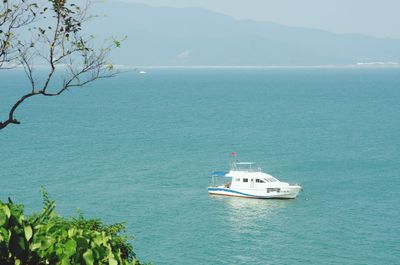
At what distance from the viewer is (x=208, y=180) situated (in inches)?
3046

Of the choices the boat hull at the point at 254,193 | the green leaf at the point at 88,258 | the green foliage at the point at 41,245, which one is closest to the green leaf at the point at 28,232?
the green foliage at the point at 41,245

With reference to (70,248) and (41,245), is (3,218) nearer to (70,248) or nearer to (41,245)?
(41,245)

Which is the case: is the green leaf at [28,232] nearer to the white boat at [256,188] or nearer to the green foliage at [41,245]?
the green foliage at [41,245]

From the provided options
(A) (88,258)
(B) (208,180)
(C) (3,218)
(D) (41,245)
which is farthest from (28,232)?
(B) (208,180)

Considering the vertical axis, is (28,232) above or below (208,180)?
above

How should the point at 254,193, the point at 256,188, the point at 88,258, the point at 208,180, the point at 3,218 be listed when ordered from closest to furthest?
1. the point at 3,218
2. the point at 88,258
3. the point at 254,193
4. the point at 256,188
5. the point at 208,180

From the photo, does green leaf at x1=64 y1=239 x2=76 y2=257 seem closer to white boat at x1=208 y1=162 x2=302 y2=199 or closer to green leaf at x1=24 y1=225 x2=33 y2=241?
green leaf at x1=24 y1=225 x2=33 y2=241

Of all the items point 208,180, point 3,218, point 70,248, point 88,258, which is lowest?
point 208,180

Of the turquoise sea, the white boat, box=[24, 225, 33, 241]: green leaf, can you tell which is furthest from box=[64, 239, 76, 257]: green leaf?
the white boat

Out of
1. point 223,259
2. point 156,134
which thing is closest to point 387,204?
point 223,259

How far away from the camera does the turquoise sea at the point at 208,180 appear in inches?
2080

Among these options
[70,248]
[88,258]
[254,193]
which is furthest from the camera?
[254,193]

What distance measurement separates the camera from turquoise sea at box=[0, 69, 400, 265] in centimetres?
5284

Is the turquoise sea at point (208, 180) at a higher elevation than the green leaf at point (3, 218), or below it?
below
